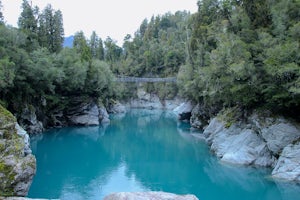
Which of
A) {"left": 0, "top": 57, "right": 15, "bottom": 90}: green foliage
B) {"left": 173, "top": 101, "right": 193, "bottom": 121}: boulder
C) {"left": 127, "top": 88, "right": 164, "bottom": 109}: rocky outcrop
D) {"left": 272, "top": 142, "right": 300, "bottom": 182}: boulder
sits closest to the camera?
{"left": 272, "top": 142, "right": 300, "bottom": 182}: boulder

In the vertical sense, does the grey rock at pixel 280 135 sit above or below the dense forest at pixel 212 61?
below

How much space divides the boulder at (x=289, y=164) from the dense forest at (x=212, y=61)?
2.83 metres

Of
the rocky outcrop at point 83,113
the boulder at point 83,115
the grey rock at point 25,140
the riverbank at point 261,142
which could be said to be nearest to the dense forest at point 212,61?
the riverbank at point 261,142

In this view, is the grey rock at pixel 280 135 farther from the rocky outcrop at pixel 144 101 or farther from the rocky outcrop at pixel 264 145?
the rocky outcrop at pixel 144 101

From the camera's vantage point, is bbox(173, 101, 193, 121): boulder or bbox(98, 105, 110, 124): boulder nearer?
bbox(173, 101, 193, 121): boulder

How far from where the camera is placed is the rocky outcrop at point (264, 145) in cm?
1794

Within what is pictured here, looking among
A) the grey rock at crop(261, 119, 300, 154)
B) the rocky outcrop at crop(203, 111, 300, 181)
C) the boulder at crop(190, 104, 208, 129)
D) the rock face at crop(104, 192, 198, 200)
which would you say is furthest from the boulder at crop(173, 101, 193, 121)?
the rock face at crop(104, 192, 198, 200)

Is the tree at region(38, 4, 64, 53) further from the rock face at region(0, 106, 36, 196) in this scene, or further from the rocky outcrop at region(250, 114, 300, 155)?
the rock face at region(0, 106, 36, 196)

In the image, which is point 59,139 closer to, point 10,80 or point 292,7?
point 10,80

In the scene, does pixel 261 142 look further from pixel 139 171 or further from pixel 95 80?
pixel 95 80

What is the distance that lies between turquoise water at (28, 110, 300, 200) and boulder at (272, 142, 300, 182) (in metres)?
0.54

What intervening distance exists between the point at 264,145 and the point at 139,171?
844cm

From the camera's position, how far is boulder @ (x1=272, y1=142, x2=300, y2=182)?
17297 millimetres

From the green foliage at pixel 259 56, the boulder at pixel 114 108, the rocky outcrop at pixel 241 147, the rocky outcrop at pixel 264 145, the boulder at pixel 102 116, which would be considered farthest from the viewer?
the boulder at pixel 114 108
